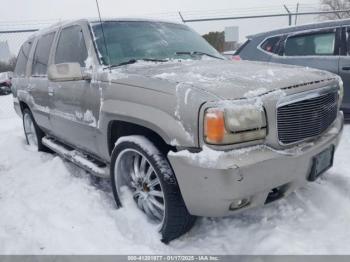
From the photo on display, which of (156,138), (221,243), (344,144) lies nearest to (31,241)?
(156,138)

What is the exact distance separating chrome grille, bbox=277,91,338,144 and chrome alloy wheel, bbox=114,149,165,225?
39.8 inches

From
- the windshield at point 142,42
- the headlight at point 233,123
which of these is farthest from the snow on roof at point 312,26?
the headlight at point 233,123

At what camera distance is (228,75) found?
257cm

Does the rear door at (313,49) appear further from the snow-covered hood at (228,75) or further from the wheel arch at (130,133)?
the wheel arch at (130,133)

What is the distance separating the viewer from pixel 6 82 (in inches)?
679

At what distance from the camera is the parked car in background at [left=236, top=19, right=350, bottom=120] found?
17.5 ft

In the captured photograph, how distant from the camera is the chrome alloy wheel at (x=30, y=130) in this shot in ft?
17.9

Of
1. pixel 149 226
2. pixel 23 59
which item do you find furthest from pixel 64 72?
pixel 23 59

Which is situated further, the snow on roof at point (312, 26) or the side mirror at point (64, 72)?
the snow on roof at point (312, 26)

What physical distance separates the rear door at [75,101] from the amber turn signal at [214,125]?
1.26m

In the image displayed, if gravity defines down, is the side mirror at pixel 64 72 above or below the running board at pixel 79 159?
above

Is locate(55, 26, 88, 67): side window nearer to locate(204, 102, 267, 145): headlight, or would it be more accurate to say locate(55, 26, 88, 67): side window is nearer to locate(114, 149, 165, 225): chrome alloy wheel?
locate(114, 149, 165, 225): chrome alloy wheel

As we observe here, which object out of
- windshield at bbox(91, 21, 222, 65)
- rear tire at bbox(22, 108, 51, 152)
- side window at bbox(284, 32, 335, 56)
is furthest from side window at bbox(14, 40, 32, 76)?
side window at bbox(284, 32, 335, 56)

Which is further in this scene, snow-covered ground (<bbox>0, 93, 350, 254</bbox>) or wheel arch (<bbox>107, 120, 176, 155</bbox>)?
wheel arch (<bbox>107, 120, 176, 155</bbox>)
